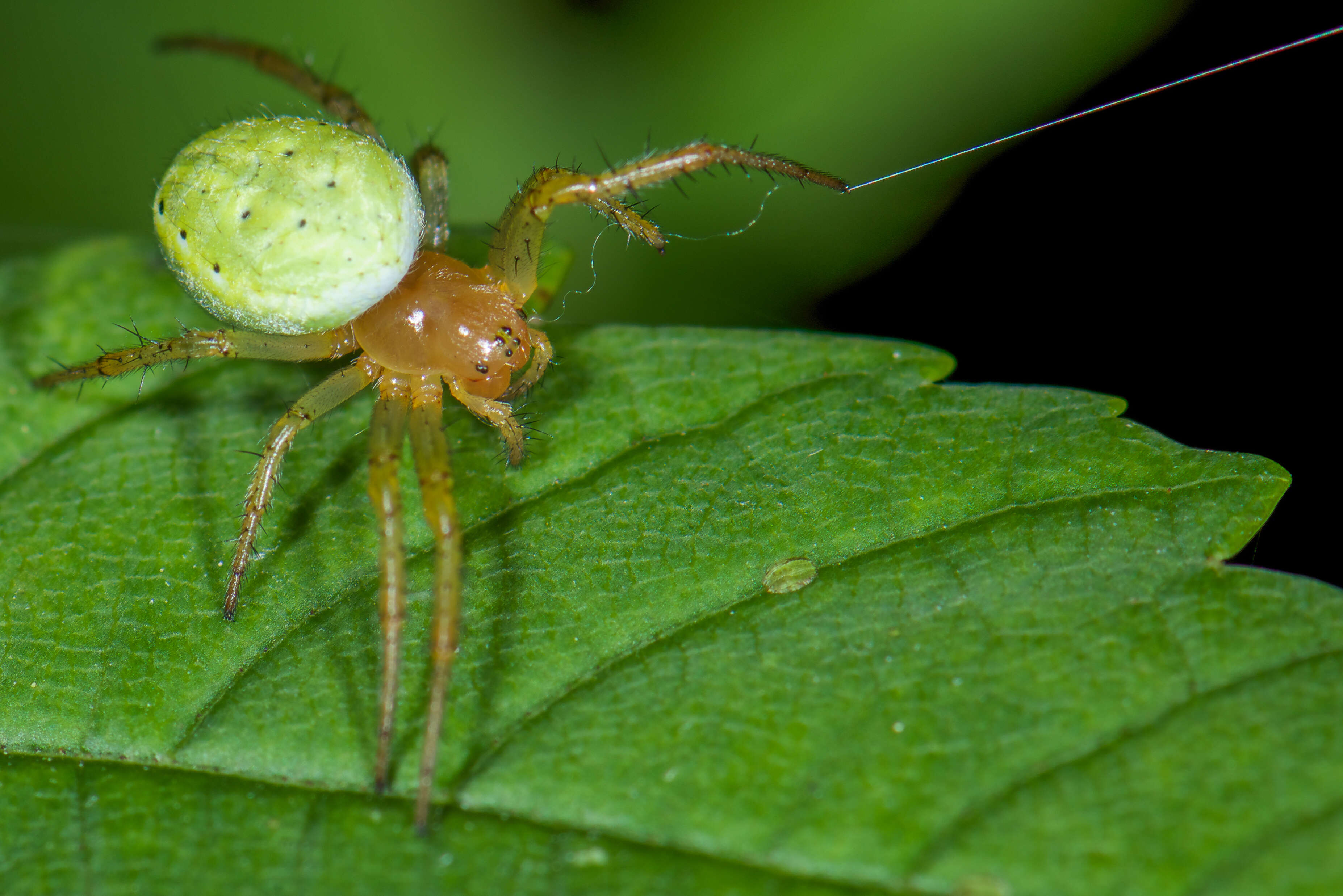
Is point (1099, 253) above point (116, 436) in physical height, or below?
above

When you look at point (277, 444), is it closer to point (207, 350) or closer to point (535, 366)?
point (207, 350)

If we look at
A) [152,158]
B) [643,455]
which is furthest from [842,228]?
[152,158]

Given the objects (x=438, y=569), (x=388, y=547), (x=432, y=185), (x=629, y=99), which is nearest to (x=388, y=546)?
(x=388, y=547)

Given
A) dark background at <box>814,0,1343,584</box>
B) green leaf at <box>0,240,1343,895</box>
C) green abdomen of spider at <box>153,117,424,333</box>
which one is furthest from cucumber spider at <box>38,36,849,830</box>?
dark background at <box>814,0,1343,584</box>

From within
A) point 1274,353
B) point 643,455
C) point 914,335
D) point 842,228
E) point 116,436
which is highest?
point 842,228

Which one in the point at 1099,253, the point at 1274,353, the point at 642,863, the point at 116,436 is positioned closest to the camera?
the point at 642,863

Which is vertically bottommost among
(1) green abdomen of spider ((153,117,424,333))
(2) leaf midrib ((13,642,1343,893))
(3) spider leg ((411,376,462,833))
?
(2) leaf midrib ((13,642,1343,893))

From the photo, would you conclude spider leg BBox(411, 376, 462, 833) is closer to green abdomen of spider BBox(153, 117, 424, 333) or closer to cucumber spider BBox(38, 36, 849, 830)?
cucumber spider BBox(38, 36, 849, 830)

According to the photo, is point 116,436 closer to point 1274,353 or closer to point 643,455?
point 643,455
